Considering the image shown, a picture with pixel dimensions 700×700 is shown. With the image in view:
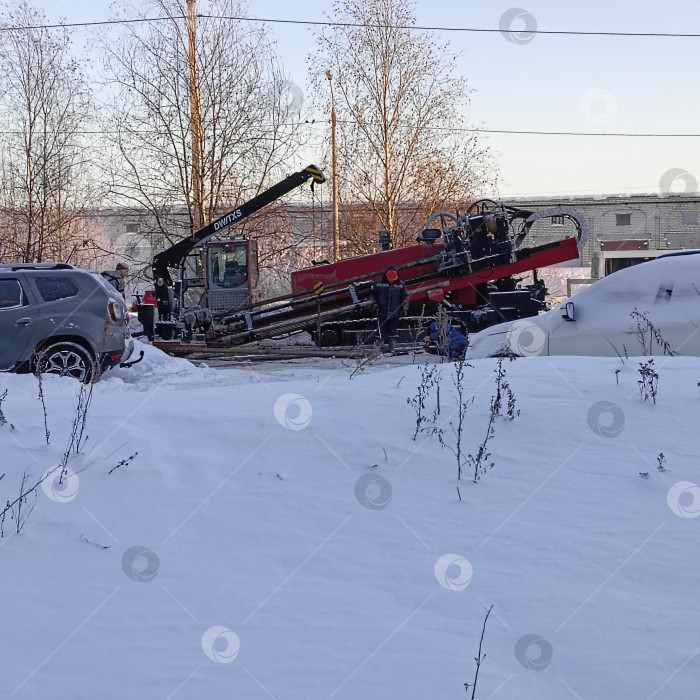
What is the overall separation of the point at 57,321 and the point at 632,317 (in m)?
6.66

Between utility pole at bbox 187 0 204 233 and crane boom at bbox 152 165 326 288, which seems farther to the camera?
utility pole at bbox 187 0 204 233

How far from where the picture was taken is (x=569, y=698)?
8.60ft

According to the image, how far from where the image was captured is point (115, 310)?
9.77 meters

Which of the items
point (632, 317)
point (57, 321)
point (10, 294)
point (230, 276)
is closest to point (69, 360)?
point (57, 321)

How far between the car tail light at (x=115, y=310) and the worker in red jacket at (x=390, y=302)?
5.72 meters

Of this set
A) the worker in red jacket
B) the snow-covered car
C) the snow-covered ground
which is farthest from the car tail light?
the worker in red jacket

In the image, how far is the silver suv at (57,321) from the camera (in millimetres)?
9281

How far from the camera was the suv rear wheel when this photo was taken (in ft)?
30.6

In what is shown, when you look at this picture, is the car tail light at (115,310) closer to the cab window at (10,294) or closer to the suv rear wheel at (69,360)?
the suv rear wheel at (69,360)

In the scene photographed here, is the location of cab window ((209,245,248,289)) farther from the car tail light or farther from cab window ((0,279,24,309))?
cab window ((0,279,24,309))

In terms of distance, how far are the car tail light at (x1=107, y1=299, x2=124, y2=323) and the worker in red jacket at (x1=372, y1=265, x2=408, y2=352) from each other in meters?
5.72

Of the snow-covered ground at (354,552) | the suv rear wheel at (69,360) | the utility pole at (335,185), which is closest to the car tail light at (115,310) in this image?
the suv rear wheel at (69,360)

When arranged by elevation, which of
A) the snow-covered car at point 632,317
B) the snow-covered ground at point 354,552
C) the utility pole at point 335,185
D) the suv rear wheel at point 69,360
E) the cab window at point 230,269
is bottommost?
the snow-covered ground at point 354,552

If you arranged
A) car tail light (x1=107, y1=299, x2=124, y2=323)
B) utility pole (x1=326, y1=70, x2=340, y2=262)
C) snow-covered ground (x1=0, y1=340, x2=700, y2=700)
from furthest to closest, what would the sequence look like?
utility pole (x1=326, y1=70, x2=340, y2=262) < car tail light (x1=107, y1=299, x2=124, y2=323) < snow-covered ground (x1=0, y1=340, x2=700, y2=700)
